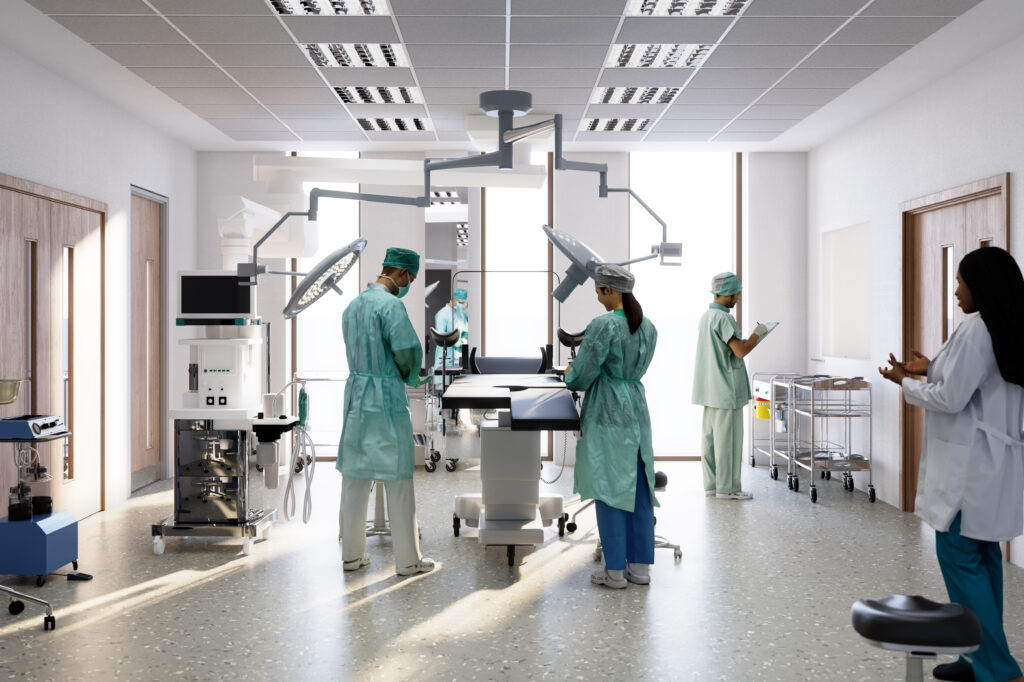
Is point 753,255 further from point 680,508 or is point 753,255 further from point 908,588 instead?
point 908,588

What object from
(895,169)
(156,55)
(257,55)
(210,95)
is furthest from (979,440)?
(210,95)

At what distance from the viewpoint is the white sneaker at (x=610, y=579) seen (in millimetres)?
3766

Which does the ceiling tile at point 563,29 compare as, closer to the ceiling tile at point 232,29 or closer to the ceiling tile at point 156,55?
the ceiling tile at point 232,29

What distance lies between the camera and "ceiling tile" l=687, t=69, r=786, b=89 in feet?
15.5

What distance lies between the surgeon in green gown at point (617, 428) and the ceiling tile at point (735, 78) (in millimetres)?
1662

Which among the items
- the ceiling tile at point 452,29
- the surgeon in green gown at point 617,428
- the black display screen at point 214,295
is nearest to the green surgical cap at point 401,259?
the black display screen at point 214,295

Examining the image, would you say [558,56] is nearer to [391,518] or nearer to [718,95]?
[718,95]

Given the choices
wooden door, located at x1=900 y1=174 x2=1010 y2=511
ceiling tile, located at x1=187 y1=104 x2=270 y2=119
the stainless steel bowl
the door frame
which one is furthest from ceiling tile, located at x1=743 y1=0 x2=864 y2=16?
the door frame

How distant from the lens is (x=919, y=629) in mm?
1826

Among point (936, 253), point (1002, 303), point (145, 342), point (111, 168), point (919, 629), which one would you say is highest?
point (111, 168)

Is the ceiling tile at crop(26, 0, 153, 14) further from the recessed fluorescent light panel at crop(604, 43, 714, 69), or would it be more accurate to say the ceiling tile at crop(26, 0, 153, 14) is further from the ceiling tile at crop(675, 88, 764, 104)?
the ceiling tile at crop(675, 88, 764, 104)

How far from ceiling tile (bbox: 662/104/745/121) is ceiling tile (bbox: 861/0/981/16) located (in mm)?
1744

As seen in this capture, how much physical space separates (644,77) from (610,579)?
2764 mm

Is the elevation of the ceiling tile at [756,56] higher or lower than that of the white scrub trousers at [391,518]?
higher
